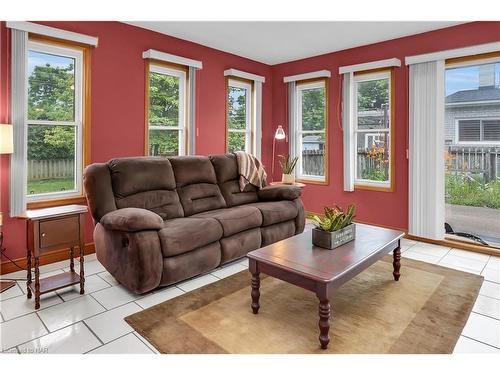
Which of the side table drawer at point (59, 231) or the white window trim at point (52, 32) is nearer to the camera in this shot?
the side table drawer at point (59, 231)

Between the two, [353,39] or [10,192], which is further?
[353,39]

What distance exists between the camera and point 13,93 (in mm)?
3047

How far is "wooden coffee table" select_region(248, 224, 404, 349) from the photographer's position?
199 cm

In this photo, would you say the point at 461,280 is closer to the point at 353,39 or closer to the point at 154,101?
the point at 353,39

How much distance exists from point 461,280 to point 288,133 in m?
3.48

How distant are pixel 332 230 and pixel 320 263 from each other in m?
0.42

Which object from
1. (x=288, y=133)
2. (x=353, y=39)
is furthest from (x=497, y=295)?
(x=288, y=133)

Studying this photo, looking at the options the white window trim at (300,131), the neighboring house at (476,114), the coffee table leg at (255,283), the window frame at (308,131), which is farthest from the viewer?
the white window trim at (300,131)

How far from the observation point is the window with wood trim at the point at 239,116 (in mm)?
5289

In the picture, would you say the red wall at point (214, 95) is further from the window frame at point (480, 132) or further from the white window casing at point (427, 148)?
the window frame at point (480, 132)

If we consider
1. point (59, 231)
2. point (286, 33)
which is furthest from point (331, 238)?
point (286, 33)

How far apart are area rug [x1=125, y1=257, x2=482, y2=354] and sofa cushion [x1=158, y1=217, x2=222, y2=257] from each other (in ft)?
1.24

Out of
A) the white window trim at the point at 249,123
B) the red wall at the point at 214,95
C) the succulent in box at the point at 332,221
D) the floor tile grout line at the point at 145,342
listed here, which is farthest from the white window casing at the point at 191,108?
the floor tile grout line at the point at 145,342

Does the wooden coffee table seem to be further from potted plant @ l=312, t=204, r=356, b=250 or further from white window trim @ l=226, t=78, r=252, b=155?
white window trim @ l=226, t=78, r=252, b=155
